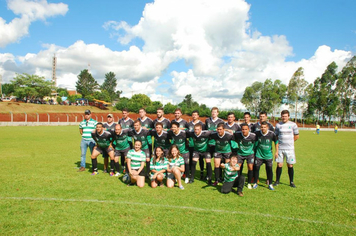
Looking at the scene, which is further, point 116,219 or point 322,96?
point 322,96

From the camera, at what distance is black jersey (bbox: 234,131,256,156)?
606cm

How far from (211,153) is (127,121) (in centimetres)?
308

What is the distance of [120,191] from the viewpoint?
543cm

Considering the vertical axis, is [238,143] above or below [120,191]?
above

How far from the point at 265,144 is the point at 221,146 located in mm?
1195

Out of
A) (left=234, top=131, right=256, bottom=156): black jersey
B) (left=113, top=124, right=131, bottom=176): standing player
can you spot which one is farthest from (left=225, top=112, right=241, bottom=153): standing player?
(left=113, top=124, right=131, bottom=176): standing player

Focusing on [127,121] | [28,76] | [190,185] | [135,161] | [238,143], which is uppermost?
[28,76]

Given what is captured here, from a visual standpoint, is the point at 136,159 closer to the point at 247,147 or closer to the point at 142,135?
the point at 142,135

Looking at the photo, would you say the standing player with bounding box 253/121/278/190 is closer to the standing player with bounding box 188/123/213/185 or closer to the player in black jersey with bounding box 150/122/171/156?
the standing player with bounding box 188/123/213/185

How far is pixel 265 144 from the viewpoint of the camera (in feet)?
19.8

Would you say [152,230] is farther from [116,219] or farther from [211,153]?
[211,153]

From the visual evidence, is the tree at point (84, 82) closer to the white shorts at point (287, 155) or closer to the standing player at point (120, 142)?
the standing player at point (120, 142)

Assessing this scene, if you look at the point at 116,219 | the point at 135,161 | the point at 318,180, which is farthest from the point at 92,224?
the point at 318,180

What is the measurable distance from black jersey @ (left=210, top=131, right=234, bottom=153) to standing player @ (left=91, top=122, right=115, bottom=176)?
Result: 11.1ft
